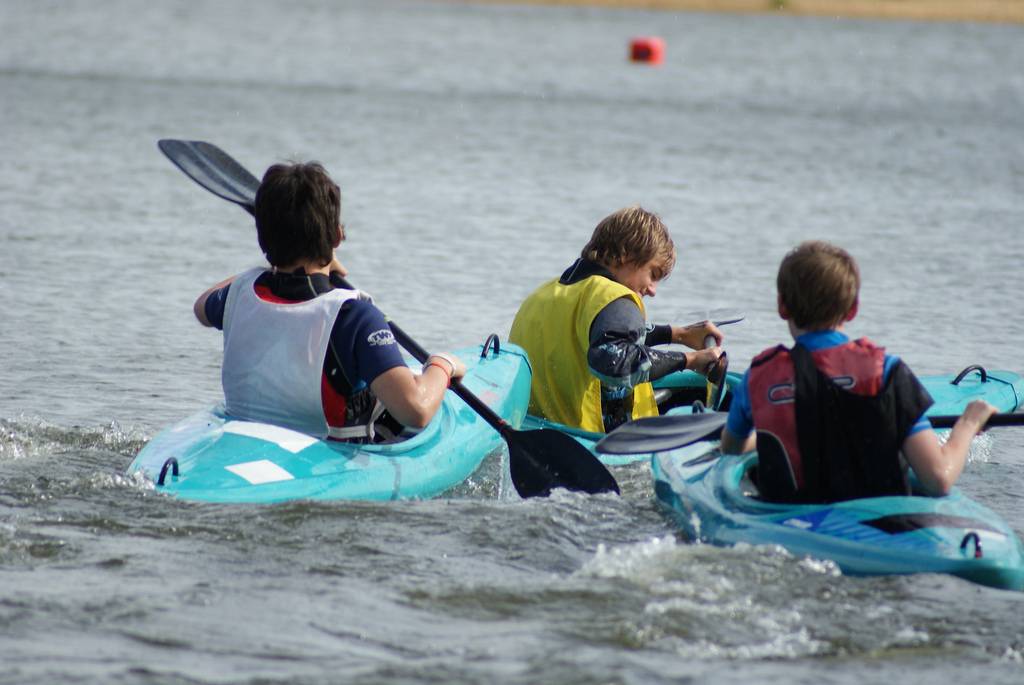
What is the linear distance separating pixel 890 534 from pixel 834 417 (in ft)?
1.14

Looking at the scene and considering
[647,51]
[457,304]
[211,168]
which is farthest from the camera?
[647,51]

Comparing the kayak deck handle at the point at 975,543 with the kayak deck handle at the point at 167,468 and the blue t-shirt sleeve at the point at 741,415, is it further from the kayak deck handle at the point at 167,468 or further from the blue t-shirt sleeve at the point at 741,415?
the kayak deck handle at the point at 167,468

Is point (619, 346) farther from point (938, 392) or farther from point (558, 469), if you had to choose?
point (938, 392)

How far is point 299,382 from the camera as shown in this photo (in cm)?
472

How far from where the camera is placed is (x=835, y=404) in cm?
416

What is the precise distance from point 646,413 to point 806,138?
13.5 meters

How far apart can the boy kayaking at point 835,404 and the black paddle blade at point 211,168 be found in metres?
2.47

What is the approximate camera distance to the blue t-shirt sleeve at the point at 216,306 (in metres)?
4.91

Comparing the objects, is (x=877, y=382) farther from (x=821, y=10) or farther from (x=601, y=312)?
(x=821, y=10)

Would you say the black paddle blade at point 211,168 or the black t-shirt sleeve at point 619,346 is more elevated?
the black paddle blade at point 211,168

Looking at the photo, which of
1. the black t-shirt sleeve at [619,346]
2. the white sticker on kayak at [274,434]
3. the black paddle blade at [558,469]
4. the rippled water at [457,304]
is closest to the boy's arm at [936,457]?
the rippled water at [457,304]

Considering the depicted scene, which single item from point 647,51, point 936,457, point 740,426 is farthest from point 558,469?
point 647,51

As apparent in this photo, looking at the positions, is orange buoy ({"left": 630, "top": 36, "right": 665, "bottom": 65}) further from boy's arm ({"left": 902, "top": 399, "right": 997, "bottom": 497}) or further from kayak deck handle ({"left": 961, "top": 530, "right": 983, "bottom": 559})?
kayak deck handle ({"left": 961, "top": 530, "right": 983, "bottom": 559})

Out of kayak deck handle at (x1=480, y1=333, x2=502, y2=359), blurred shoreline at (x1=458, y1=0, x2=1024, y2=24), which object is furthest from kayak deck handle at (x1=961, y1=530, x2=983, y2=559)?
blurred shoreline at (x1=458, y1=0, x2=1024, y2=24)
